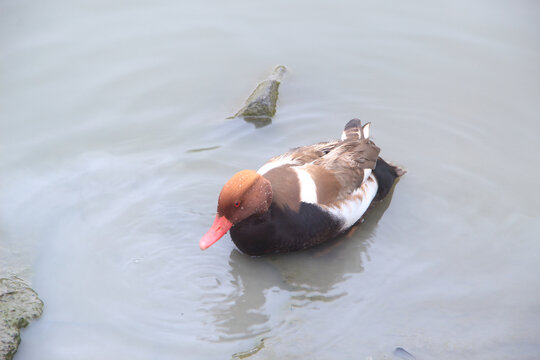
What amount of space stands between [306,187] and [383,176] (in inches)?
37.4

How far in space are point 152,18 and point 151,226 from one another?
380cm

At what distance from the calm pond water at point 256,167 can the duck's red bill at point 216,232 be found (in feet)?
1.11

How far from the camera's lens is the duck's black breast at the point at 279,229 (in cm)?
509

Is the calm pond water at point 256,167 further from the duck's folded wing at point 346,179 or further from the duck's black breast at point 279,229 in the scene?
the duck's folded wing at point 346,179

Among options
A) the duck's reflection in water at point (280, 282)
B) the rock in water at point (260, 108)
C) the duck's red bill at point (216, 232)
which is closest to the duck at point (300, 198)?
the duck's red bill at point (216, 232)

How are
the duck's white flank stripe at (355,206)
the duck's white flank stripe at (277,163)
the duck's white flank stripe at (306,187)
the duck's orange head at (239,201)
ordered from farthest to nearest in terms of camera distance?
the duck's white flank stripe at (277,163), the duck's white flank stripe at (355,206), the duck's white flank stripe at (306,187), the duck's orange head at (239,201)

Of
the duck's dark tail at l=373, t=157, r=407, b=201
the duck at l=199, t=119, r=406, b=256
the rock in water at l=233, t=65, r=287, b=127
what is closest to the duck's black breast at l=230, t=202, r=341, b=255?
the duck at l=199, t=119, r=406, b=256

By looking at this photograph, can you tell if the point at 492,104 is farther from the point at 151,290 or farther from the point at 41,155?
the point at 41,155

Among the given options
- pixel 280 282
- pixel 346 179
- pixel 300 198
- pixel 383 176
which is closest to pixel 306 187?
pixel 300 198

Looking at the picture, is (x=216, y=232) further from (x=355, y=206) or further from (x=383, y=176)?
(x=383, y=176)

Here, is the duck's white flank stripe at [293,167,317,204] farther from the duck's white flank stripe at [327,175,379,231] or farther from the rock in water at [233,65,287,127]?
the rock in water at [233,65,287,127]

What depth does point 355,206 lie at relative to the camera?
17.9 feet

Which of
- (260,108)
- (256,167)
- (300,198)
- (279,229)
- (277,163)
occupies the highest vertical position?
(260,108)

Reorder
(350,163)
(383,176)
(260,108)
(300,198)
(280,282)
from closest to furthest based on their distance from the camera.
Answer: (280,282) → (300,198) → (350,163) → (383,176) → (260,108)
